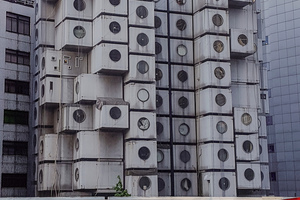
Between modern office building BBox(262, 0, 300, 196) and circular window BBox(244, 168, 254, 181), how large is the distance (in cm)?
1760

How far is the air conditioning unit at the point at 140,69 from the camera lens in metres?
52.2

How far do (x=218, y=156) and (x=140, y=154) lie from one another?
7.29 meters

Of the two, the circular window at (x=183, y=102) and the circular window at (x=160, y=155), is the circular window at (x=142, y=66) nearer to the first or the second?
the circular window at (x=183, y=102)

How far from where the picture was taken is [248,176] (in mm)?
55094

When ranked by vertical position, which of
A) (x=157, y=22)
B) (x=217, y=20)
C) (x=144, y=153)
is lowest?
(x=144, y=153)

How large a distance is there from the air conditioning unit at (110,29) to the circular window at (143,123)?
698cm

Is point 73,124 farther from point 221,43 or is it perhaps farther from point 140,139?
point 221,43

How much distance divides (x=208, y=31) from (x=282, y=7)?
74.5 ft

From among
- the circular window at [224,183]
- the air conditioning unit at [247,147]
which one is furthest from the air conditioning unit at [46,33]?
the circular window at [224,183]

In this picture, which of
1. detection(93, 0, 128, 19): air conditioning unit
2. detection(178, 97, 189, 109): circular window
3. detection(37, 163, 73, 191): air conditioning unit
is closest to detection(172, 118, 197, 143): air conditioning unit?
detection(178, 97, 189, 109): circular window

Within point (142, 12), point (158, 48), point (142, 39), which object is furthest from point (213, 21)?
point (142, 39)

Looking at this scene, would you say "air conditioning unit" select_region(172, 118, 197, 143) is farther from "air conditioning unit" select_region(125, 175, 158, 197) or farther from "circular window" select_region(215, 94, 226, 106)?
"air conditioning unit" select_region(125, 175, 158, 197)

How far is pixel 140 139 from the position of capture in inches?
2021

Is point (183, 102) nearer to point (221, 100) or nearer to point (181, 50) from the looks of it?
point (221, 100)
